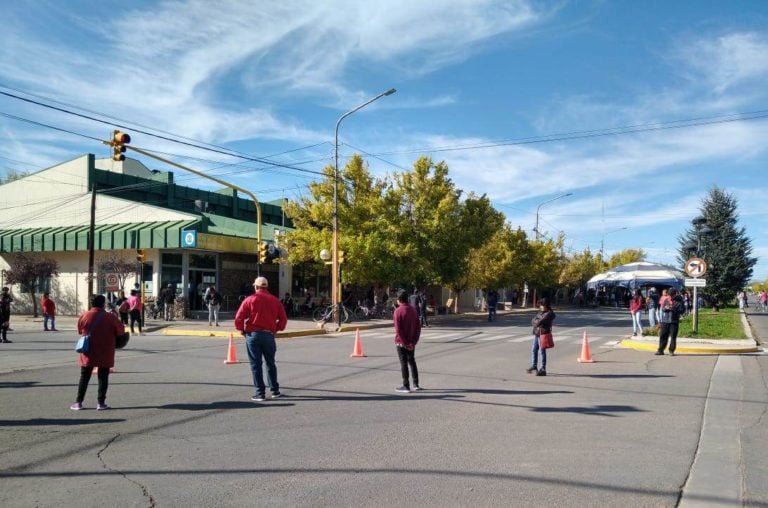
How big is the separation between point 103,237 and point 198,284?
18.3 feet

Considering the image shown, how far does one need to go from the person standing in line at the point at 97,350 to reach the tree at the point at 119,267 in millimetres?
22730

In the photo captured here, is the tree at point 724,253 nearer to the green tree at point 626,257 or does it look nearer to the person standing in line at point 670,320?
the person standing in line at point 670,320

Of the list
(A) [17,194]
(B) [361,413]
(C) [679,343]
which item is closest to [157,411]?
(B) [361,413]

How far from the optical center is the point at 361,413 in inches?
332

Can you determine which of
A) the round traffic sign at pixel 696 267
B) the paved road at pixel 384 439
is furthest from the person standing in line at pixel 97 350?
the round traffic sign at pixel 696 267

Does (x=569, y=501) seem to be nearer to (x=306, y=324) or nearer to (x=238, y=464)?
(x=238, y=464)

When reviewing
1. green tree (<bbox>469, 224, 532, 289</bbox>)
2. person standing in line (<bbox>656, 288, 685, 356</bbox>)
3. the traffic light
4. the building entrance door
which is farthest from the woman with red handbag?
green tree (<bbox>469, 224, 532, 289</bbox>)

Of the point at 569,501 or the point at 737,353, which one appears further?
the point at 737,353

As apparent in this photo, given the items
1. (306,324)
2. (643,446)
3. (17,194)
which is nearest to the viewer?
(643,446)

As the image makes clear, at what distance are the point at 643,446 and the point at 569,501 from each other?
225 centimetres

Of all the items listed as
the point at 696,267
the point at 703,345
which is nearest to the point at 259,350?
the point at 703,345

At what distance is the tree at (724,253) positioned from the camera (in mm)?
43031

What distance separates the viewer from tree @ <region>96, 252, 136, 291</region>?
31.0 metres

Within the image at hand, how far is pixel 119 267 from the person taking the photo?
30.9 metres
